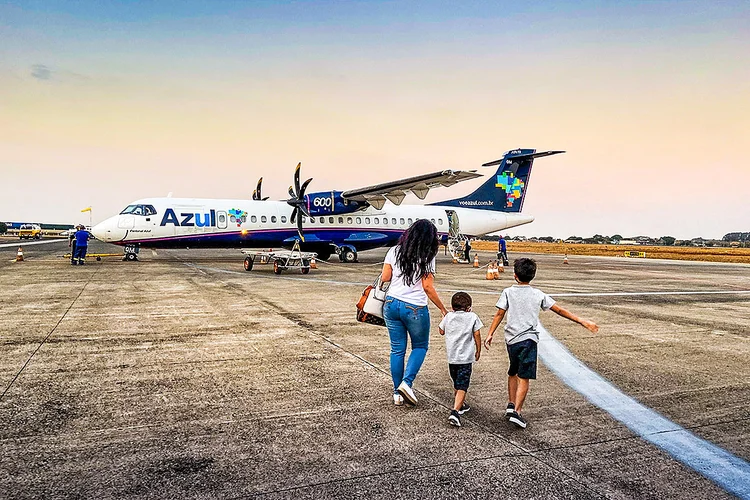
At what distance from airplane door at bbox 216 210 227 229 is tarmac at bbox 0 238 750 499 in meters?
14.7

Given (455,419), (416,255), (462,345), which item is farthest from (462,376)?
(416,255)

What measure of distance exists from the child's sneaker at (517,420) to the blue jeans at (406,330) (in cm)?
91

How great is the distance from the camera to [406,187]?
80.0 ft

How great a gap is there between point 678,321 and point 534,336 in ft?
22.5

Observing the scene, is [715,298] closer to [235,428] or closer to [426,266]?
[426,266]

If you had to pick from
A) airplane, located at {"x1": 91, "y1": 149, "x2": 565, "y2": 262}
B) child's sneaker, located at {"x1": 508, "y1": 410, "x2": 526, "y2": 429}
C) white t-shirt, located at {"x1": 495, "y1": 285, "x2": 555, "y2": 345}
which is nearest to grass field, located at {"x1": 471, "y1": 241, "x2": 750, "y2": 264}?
airplane, located at {"x1": 91, "y1": 149, "x2": 565, "y2": 262}

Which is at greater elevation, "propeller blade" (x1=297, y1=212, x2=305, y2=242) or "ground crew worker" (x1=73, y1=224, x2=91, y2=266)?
"propeller blade" (x1=297, y1=212, x2=305, y2=242)

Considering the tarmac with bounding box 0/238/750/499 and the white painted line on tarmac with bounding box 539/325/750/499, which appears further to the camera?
the white painted line on tarmac with bounding box 539/325/750/499

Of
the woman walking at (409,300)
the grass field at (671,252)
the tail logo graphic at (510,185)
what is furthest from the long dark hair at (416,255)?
the grass field at (671,252)

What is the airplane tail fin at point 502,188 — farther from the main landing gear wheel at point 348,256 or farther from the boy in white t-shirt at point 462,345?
the boy in white t-shirt at point 462,345

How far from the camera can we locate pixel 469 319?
14.4 feet

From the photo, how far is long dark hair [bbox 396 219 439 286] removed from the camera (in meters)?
4.58

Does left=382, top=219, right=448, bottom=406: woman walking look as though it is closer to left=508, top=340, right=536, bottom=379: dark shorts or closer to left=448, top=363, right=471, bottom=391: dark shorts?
left=448, top=363, right=471, bottom=391: dark shorts

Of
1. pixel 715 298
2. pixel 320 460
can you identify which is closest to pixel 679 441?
pixel 320 460
